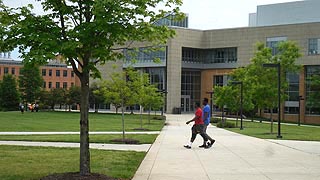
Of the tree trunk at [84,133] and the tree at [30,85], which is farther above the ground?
the tree at [30,85]

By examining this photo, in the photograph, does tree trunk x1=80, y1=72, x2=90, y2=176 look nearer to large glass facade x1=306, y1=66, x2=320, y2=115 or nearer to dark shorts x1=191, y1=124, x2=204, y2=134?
dark shorts x1=191, y1=124, x2=204, y2=134

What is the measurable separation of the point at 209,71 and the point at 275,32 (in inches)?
651

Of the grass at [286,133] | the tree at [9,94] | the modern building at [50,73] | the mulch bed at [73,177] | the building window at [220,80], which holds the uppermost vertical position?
the modern building at [50,73]

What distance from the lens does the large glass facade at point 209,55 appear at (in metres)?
95.9

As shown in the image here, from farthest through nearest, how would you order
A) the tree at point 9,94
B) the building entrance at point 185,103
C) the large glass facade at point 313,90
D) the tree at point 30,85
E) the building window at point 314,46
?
the building entrance at point 185,103 < the tree at point 9,94 < the tree at point 30,85 < the building window at point 314,46 < the large glass facade at point 313,90

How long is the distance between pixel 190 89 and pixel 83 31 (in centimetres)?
9029

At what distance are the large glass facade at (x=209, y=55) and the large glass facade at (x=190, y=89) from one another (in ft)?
8.71

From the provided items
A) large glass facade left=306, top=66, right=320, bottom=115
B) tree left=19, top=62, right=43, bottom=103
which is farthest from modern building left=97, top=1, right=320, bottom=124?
tree left=19, top=62, right=43, bottom=103

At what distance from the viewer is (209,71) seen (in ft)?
322

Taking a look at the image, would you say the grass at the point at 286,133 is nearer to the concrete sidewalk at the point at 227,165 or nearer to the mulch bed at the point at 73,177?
the concrete sidewalk at the point at 227,165

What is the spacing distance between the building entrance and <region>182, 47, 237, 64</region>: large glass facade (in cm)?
732

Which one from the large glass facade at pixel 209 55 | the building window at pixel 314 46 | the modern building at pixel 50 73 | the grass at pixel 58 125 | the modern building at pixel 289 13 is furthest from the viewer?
the modern building at pixel 50 73

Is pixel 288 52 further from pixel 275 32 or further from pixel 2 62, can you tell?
pixel 2 62

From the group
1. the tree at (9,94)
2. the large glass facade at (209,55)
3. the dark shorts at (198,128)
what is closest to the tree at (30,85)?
the tree at (9,94)
